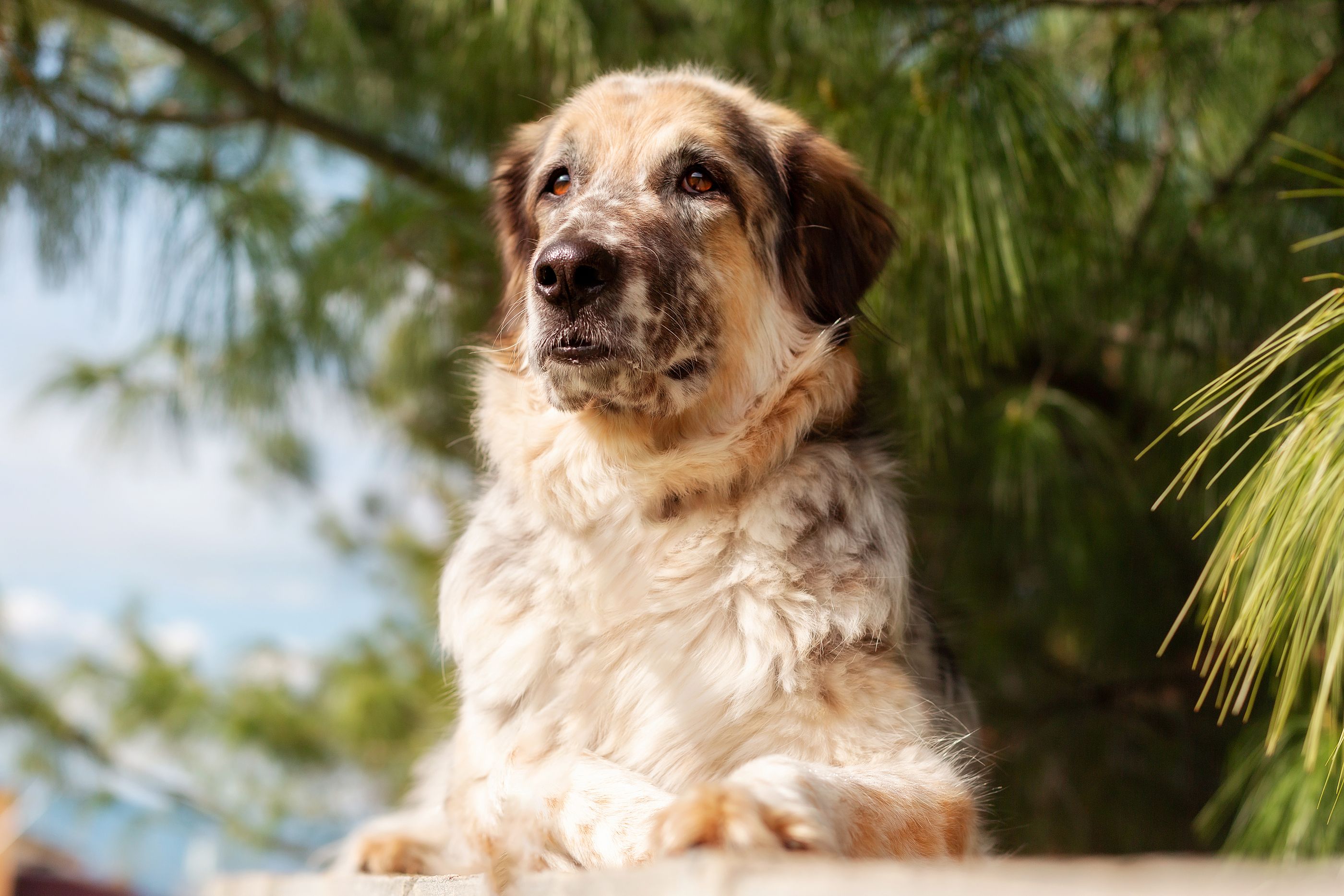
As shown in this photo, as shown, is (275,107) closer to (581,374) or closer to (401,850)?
(581,374)

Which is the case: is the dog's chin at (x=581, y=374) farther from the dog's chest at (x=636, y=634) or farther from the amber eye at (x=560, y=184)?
the amber eye at (x=560, y=184)

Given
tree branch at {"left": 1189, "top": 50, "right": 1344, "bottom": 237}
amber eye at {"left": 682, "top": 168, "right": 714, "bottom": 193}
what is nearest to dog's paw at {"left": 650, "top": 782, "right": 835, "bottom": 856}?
amber eye at {"left": 682, "top": 168, "right": 714, "bottom": 193}

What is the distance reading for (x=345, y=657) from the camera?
866 centimetres

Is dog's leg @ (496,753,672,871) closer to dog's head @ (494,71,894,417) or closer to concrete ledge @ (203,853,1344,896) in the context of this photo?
concrete ledge @ (203,853,1344,896)

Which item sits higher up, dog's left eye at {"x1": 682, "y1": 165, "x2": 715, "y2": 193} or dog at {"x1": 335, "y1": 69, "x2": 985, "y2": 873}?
dog's left eye at {"x1": 682, "y1": 165, "x2": 715, "y2": 193}

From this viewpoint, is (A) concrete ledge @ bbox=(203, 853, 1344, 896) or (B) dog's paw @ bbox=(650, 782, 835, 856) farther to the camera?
(B) dog's paw @ bbox=(650, 782, 835, 856)

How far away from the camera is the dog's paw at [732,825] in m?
1.30

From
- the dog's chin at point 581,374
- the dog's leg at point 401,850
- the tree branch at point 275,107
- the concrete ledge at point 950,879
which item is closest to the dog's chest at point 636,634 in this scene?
the dog's chin at point 581,374

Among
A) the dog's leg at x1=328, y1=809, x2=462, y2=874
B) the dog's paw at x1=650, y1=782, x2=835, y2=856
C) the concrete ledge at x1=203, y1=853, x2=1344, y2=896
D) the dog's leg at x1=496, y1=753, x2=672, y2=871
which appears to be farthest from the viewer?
the dog's leg at x1=328, y1=809, x2=462, y2=874

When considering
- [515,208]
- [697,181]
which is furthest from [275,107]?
[697,181]

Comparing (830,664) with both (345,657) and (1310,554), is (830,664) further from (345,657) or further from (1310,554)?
(345,657)

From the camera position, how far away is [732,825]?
1310 mm

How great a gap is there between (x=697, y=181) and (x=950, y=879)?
1855mm

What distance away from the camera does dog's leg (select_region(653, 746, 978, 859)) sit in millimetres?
1320
